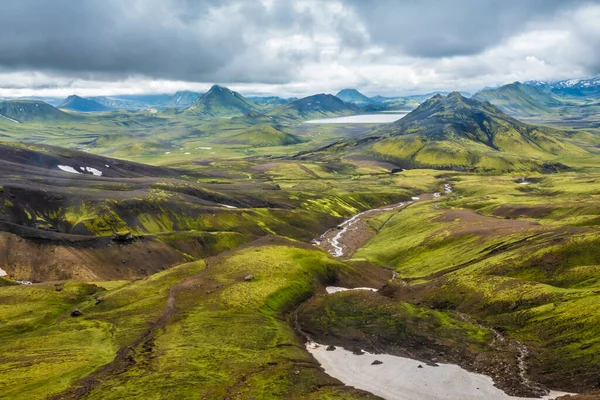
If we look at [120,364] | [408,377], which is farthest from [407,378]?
[120,364]

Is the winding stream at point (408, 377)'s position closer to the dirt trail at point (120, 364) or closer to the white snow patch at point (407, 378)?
the white snow patch at point (407, 378)

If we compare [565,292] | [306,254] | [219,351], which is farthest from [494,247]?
[219,351]

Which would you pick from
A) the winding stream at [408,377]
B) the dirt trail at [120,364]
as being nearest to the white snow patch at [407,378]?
the winding stream at [408,377]

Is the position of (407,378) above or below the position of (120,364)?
below

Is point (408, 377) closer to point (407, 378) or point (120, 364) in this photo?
point (407, 378)

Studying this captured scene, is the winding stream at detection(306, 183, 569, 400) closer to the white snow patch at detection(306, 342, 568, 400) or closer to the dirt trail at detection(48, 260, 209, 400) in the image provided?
the white snow patch at detection(306, 342, 568, 400)

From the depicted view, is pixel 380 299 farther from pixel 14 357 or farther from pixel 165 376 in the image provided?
pixel 14 357

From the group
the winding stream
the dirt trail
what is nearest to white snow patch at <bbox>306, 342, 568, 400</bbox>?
the winding stream

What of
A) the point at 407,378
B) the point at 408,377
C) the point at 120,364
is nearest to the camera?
the point at 120,364
